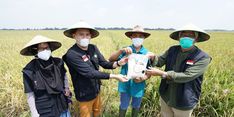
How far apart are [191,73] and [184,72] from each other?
12 cm

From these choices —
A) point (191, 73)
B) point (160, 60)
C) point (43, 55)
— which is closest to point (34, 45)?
point (43, 55)

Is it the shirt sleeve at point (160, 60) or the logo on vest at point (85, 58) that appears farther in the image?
the shirt sleeve at point (160, 60)

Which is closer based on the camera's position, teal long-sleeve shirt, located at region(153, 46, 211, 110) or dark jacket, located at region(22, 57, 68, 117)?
dark jacket, located at region(22, 57, 68, 117)

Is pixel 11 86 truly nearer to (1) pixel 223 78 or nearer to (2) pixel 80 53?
(2) pixel 80 53

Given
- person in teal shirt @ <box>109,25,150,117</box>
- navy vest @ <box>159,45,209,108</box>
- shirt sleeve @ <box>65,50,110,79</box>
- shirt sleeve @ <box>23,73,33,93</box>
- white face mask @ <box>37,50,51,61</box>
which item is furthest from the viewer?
person in teal shirt @ <box>109,25,150,117</box>

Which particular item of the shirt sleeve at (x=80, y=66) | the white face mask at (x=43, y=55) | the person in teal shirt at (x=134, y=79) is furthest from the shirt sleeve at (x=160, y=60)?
the white face mask at (x=43, y=55)

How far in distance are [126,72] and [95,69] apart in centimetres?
51

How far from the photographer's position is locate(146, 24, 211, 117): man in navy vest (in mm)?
2891

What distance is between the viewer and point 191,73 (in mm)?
2857

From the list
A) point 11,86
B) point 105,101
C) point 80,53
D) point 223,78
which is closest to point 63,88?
point 80,53

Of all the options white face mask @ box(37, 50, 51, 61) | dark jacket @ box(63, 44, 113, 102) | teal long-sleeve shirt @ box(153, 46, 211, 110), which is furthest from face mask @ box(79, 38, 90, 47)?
teal long-sleeve shirt @ box(153, 46, 211, 110)

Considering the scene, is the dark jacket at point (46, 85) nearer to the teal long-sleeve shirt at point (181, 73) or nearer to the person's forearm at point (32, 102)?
the person's forearm at point (32, 102)

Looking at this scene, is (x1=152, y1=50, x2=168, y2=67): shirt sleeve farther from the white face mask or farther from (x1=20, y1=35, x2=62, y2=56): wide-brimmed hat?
the white face mask

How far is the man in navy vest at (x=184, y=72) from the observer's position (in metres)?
2.89
